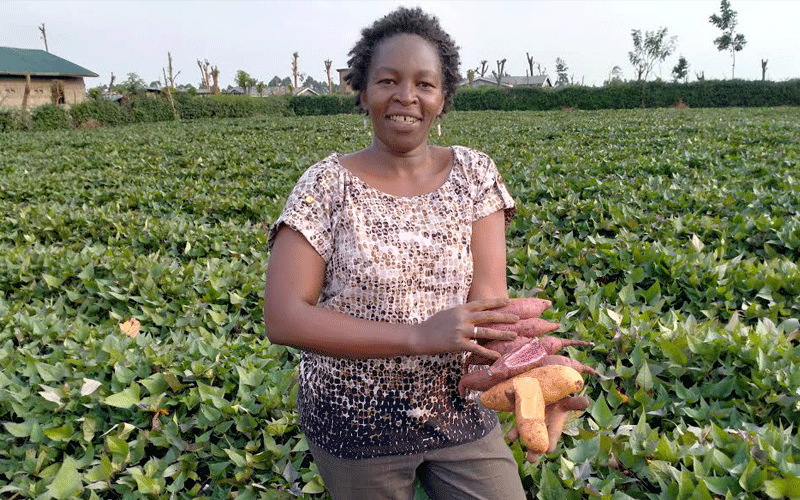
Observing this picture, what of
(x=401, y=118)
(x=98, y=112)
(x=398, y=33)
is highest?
(x=98, y=112)

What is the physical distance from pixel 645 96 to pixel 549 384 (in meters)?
45.5

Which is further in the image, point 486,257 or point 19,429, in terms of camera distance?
point 19,429

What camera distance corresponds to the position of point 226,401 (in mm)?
2932

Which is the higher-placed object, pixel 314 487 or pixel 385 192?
pixel 385 192

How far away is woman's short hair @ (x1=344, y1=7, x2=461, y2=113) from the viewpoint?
5.40 feet

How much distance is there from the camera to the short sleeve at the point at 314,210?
4.98 ft

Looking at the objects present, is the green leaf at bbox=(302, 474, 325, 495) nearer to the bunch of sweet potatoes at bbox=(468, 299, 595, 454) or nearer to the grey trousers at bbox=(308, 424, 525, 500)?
the grey trousers at bbox=(308, 424, 525, 500)

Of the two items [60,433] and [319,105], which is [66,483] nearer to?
[60,433]

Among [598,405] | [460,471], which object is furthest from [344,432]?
[598,405]

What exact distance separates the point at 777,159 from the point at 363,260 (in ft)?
30.4

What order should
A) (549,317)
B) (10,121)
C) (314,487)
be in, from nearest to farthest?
(314,487)
(549,317)
(10,121)

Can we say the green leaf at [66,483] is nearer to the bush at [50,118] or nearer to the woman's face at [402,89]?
the woman's face at [402,89]

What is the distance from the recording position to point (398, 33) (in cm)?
164

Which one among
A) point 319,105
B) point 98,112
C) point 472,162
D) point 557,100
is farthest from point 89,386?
point 319,105
